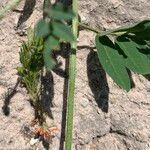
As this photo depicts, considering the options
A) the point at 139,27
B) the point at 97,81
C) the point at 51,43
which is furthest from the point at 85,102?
the point at 51,43

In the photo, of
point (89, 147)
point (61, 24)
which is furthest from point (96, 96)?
point (61, 24)

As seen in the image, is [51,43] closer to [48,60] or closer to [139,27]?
[48,60]

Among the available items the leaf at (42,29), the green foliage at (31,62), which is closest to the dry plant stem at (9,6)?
the green foliage at (31,62)

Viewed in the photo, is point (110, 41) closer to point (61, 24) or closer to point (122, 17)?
point (122, 17)

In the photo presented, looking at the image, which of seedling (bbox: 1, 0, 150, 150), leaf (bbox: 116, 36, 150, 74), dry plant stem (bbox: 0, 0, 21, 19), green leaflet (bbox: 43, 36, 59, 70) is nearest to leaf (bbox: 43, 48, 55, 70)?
green leaflet (bbox: 43, 36, 59, 70)

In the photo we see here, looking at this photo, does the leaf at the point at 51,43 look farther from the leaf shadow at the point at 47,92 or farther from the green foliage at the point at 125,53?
the leaf shadow at the point at 47,92

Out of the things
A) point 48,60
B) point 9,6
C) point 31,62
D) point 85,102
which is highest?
point 48,60
